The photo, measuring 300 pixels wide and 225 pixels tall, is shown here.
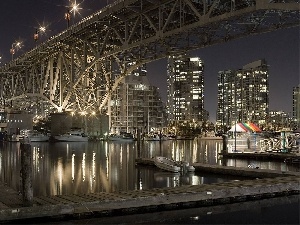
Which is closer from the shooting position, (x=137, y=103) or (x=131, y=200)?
(x=131, y=200)

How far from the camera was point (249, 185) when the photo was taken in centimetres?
1867

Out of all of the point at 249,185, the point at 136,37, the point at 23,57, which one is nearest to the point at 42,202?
the point at 249,185

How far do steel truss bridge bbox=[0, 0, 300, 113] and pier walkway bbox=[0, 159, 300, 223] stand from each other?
14423mm

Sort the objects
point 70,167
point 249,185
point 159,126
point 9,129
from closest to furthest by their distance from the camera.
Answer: point 249,185
point 70,167
point 9,129
point 159,126

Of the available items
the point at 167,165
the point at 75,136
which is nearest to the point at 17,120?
the point at 75,136

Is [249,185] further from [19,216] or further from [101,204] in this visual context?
[19,216]

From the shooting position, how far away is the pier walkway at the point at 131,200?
14.6m

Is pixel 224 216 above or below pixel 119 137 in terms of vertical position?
below

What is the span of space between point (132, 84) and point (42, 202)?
115214 millimetres

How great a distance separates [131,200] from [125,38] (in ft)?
106

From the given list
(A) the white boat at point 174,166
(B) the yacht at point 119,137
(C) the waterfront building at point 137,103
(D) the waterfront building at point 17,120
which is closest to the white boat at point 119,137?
(B) the yacht at point 119,137

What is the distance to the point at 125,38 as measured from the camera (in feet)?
152

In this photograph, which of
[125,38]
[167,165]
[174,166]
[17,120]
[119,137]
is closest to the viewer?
[174,166]

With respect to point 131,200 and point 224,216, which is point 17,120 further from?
point 224,216
